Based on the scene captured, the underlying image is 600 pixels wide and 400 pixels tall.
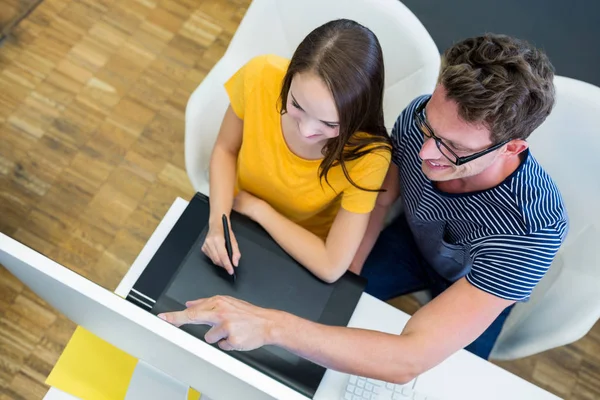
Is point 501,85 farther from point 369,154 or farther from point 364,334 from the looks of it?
point 364,334

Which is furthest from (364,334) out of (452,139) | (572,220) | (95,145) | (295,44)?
(95,145)

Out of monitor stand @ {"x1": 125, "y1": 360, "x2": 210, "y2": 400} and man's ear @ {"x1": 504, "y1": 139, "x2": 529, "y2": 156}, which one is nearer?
man's ear @ {"x1": 504, "y1": 139, "x2": 529, "y2": 156}

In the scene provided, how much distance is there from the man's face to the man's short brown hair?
17mm

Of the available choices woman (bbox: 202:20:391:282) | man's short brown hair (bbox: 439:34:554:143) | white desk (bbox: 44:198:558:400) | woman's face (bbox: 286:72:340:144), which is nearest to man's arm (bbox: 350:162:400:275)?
woman (bbox: 202:20:391:282)

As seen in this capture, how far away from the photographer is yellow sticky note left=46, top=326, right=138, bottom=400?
1092 mm

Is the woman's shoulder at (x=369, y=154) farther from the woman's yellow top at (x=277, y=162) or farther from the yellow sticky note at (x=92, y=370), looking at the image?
the yellow sticky note at (x=92, y=370)

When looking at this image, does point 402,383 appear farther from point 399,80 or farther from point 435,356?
point 399,80

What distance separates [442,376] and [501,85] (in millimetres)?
604

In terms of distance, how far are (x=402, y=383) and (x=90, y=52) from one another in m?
1.93

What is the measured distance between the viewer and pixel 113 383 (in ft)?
3.69

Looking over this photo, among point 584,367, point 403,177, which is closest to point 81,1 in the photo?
point 403,177

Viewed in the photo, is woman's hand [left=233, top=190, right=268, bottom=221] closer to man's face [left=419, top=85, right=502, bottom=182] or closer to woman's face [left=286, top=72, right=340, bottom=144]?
woman's face [left=286, top=72, right=340, bottom=144]

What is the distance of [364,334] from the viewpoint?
1.01m

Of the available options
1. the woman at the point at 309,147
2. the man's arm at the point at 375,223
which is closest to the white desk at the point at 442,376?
the woman at the point at 309,147
